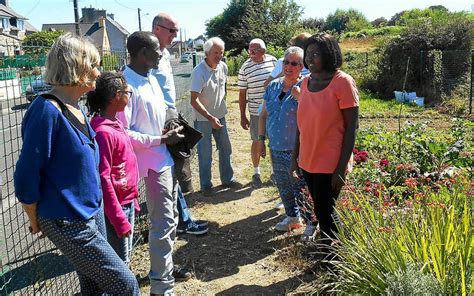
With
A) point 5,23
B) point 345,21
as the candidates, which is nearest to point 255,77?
point 345,21

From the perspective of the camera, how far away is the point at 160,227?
346 centimetres

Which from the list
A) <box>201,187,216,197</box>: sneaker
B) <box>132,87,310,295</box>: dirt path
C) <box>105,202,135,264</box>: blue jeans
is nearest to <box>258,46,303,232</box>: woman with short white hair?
<box>132,87,310,295</box>: dirt path

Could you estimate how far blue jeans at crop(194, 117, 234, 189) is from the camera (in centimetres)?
609

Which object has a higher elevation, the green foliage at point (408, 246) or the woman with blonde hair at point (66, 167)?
the woman with blonde hair at point (66, 167)

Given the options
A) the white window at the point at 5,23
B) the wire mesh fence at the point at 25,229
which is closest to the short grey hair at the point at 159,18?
the wire mesh fence at the point at 25,229

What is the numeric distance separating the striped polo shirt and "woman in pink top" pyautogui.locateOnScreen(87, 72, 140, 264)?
132 inches

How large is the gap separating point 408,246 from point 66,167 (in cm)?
186

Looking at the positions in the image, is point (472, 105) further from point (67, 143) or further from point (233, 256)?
point (67, 143)

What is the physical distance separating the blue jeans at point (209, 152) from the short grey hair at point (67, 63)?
12.0 ft

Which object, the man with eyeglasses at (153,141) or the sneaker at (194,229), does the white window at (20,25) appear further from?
the man with eyeglasses at (153,141)

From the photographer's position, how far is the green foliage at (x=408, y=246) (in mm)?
2420

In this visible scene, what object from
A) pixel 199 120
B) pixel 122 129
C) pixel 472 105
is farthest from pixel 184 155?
pixel 472 105

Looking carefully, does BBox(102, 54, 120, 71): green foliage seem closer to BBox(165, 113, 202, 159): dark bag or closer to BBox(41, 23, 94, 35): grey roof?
BBox(165, 113, 202, 159): dark bag

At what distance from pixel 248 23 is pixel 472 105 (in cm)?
2271
